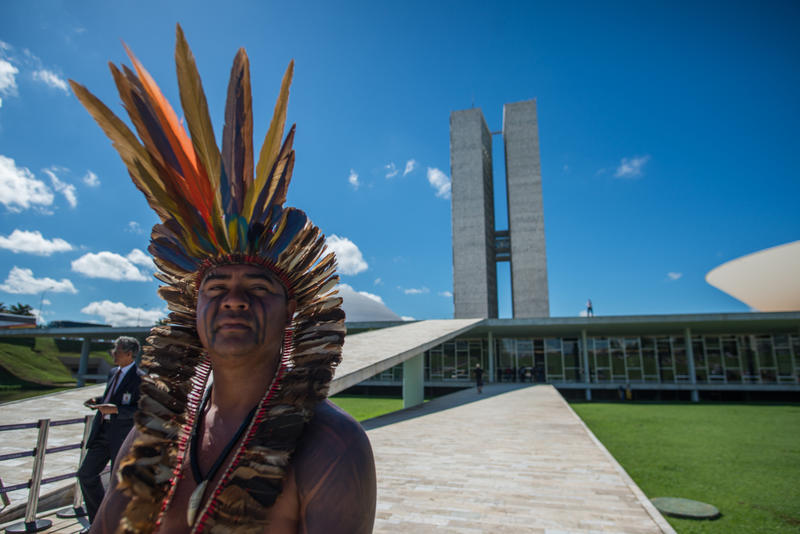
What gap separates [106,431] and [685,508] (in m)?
6.73

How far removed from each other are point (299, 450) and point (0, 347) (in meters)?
42.3

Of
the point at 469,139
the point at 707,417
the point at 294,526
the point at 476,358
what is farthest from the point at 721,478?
the point at 469,139

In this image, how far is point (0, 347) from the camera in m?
30.9

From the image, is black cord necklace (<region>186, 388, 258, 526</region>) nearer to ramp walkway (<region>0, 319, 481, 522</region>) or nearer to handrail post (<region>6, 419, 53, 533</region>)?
handrail post (<region>6, 419, 53, 533</region>)

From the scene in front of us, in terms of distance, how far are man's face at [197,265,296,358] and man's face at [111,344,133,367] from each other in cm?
364

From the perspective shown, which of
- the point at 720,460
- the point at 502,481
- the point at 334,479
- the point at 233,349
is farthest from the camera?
the point at 720,460

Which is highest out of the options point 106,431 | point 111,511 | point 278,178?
point 278,178

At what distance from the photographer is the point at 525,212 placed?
41312 mm

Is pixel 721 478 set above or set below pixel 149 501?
below

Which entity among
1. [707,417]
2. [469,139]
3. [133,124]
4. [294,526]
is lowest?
[707,417]

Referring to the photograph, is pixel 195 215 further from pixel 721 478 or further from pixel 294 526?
pixel 721 478

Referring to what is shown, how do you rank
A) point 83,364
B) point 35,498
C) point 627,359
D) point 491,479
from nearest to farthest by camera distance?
point 35,498, point 491,479, point 627,359, point 83,364

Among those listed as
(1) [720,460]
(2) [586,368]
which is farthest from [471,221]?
(1) [720,460]

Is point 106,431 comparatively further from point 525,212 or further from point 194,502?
point 525,212
